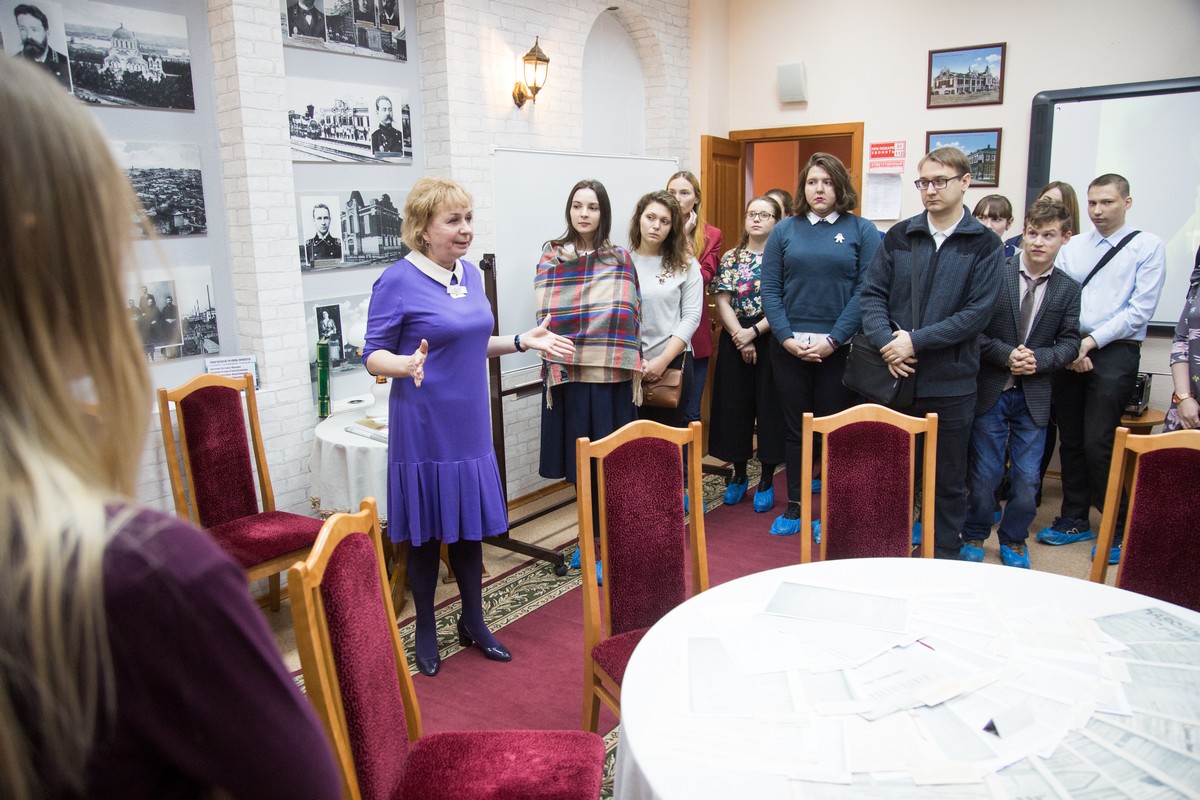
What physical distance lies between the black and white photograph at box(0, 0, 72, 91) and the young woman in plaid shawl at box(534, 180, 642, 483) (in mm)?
1882

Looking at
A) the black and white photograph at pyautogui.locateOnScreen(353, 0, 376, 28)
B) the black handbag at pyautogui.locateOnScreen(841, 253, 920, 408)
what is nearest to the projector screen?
the black handbag at pyautogui.locateOnScreen(841, 253, 920, 408)

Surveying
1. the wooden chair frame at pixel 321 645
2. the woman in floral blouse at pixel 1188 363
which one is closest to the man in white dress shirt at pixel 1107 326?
the woman in floral blouse at pixel 1188 363

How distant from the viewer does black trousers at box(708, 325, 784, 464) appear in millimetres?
4488

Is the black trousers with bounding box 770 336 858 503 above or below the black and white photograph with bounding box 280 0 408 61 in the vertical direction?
below

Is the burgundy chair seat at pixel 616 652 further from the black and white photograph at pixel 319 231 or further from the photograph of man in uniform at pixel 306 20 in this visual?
the photograph of man in uniform at pixel 306 20

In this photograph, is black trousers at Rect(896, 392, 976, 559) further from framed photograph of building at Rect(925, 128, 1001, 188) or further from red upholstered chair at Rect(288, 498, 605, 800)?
framed photograph of building at Rect(925, 128, 1001, 188)

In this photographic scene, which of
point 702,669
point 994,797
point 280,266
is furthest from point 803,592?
point 280,266

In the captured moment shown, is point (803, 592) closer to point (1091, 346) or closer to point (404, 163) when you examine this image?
point (1091, 346)

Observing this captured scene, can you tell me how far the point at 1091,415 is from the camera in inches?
151

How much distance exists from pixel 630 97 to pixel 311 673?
16.6ft

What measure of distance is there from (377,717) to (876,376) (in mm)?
2540

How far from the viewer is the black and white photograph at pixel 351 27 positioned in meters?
3.72

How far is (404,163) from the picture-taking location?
425 centimetres

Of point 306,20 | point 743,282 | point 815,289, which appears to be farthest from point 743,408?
point 306,20
